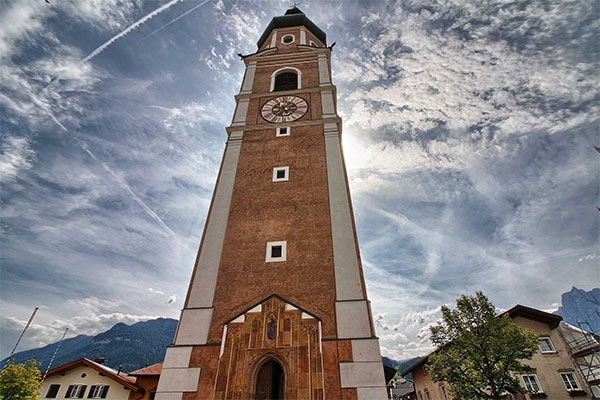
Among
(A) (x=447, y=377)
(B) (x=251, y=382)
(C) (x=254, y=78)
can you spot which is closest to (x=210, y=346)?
(B) (x=251, y=382)

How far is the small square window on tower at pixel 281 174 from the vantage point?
A: 57.6 feet

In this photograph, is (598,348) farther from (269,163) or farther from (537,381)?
(269,163)

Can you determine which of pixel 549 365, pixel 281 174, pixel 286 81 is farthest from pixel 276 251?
pixel 549 365

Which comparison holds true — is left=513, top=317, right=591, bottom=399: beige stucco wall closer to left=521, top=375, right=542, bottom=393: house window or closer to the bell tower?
left=521, top=375, right=542, bottom=393: house window

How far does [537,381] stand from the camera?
22.4 metres

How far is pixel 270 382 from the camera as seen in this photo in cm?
1162

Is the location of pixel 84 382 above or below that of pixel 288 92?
below

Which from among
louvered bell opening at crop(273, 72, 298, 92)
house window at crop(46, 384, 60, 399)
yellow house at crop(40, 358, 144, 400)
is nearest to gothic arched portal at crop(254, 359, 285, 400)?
yellow house at crop(40, 358, 144, 400)

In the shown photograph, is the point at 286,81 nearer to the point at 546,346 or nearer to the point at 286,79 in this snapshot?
the point at 286,79

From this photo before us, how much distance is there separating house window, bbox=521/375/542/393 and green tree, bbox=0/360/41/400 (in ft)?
122

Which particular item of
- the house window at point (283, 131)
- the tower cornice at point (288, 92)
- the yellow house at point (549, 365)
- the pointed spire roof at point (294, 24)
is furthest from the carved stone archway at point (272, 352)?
the pointed spire roof at point (294, 24)

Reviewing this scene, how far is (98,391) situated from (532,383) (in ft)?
109

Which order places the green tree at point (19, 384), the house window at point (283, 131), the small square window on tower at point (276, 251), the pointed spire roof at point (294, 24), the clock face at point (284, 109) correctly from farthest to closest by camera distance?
the pointed spire roof at point (294, 24) < the green tree at point (19, 384) < the clock face at point (284, 109) < the house window at point (283, 131) < the small square window on tower at point (276, 251)

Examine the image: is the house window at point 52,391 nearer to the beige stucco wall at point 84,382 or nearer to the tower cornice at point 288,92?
the beige stucco wall at point 84,382
